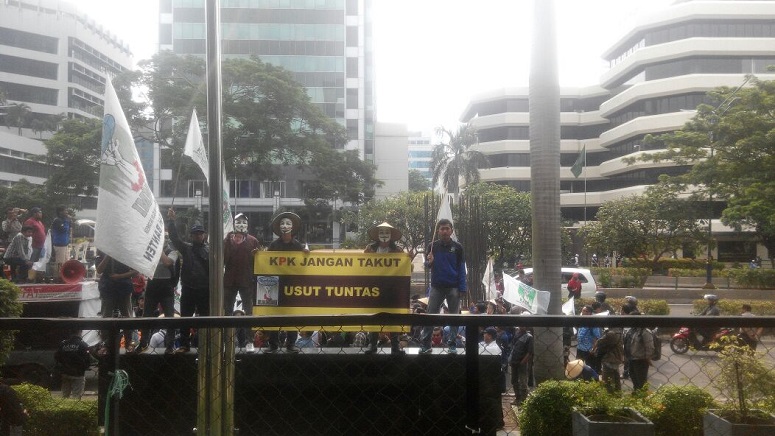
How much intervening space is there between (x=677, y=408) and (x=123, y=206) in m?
4.10

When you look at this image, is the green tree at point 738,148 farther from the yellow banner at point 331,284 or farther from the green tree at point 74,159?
the green tree at point 74,159

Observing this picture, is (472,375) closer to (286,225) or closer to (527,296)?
(286,225)

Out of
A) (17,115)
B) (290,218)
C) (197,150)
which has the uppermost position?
(17,115)

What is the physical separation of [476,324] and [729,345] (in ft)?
6.05

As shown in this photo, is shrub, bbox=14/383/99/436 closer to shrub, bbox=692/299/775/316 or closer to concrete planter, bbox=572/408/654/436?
concrete planter, bbox=572/408/654/436

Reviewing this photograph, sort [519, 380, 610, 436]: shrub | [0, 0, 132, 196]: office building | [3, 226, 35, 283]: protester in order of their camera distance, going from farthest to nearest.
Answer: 1. [0, 0, 132, 196]: office building
2. [3, 226, 35, 283]: protester
3. [519, 380, 610, 436]: shrub

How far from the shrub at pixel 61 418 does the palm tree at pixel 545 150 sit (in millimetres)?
5869

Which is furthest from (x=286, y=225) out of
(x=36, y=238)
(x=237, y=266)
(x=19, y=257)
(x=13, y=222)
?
(x=13, y=222)

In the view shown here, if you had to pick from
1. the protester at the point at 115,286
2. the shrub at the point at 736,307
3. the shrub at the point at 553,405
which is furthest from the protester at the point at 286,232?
the shrub at the point at 736,307

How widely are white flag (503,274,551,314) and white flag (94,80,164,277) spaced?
5.07 m

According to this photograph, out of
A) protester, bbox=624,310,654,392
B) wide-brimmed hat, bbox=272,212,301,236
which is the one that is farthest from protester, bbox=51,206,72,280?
protester, bbox=624,310,654,392

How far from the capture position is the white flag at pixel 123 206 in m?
4.86

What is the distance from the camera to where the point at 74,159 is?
90.3 feet

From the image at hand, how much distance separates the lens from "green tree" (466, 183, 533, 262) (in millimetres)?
36656
